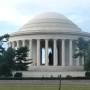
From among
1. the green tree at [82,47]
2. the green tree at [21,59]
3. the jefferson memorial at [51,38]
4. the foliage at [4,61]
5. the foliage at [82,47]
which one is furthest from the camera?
the jefferson memorial at [51,38]

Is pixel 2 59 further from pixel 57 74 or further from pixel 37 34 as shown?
pixel 37 34

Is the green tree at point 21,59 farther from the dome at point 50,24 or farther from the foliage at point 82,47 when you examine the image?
the dome at point 50,24

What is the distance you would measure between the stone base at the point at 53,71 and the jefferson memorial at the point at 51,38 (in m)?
12.4

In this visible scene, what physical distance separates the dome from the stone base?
16.8 m

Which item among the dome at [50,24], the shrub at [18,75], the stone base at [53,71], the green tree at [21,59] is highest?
the dome at [50,24]

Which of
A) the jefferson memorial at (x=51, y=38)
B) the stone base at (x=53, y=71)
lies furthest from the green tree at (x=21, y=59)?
the jefferson memorial at (x=51, y=38)

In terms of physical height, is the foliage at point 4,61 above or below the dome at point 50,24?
below

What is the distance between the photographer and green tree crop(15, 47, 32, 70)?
319 feet

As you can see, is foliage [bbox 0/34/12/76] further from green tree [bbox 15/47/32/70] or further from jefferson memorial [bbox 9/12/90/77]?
jefferson memorial [bbox 9/12/90/77]

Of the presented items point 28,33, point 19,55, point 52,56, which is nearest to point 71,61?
point 52,56

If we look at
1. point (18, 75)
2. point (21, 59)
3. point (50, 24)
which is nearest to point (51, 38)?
point (50, 24)

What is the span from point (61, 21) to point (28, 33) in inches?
387

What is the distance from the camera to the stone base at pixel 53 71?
311ft

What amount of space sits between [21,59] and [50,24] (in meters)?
21.7
